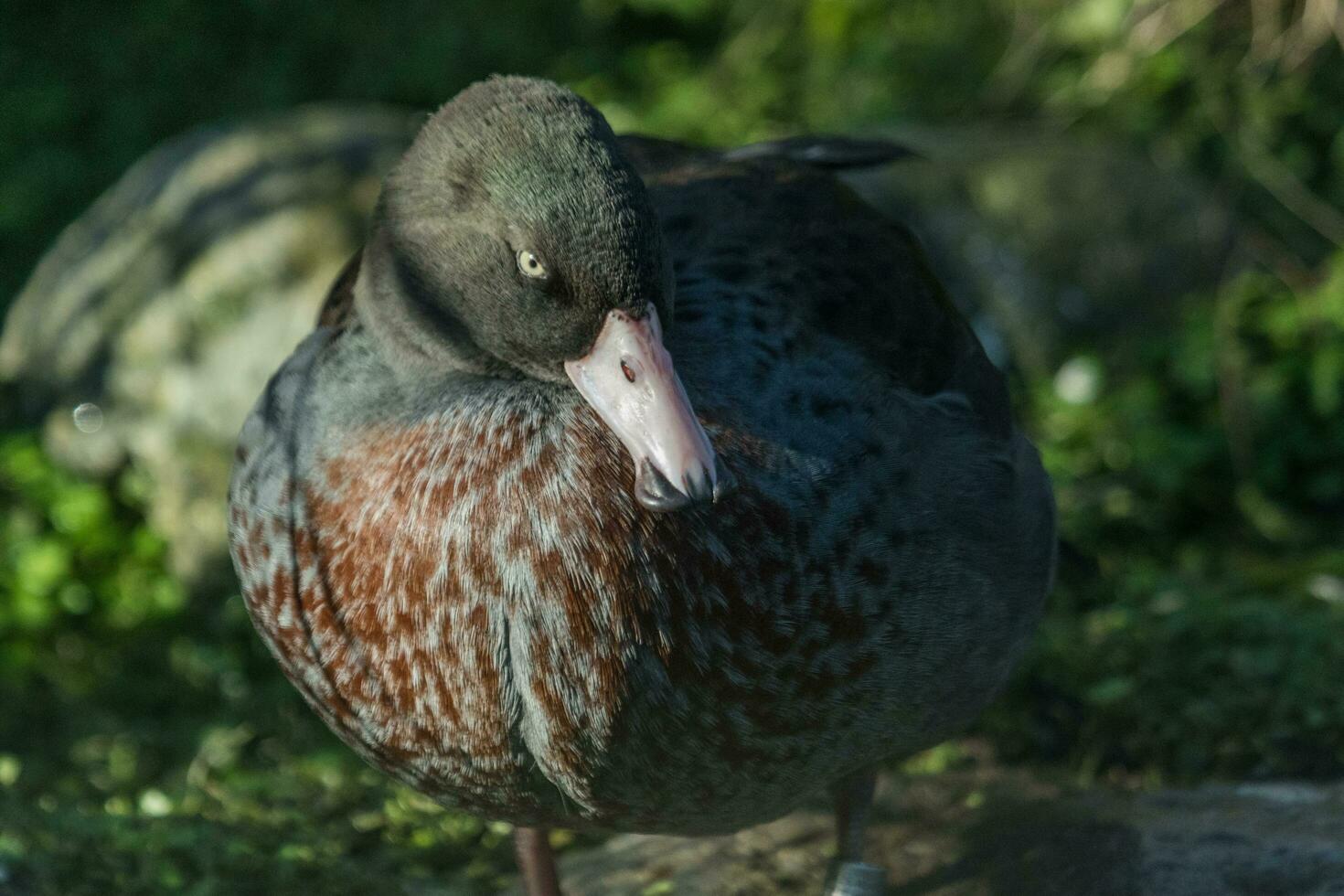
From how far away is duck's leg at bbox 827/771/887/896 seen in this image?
3.08m

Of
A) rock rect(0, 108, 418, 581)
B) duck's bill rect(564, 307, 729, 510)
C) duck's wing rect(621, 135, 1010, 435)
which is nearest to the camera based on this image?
duck's bill rect(564, 307, 729, 510)

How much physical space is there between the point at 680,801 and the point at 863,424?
0.72 metres

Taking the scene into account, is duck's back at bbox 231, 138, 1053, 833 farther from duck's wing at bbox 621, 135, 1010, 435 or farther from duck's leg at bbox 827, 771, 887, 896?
duck's leg at bbox 827, 771, 887, 896

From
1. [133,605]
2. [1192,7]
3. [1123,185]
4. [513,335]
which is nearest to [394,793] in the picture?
[133,605]

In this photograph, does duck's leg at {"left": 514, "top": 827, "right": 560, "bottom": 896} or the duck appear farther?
duck's leg at {"left": 514, "top": 827, "right": 560, "bottom": 896}

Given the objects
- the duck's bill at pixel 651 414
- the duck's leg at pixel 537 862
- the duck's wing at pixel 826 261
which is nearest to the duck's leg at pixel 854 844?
the duck's leg at pixel 537 862

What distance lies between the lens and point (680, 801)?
2.56m

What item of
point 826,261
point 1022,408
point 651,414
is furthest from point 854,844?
point 1022,408

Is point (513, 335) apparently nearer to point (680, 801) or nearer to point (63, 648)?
point (680, 801)

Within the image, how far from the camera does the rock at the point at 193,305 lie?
4.98 metres

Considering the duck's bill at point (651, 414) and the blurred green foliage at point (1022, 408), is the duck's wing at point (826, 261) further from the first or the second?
the blurred green foliage at point (1022, 408)

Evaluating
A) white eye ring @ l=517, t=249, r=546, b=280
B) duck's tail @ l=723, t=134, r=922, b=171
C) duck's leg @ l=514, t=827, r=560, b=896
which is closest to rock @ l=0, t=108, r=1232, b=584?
duck's tail @ l=723, t=134, r=922, b=171

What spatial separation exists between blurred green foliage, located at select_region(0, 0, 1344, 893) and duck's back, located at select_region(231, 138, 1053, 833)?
109 cm

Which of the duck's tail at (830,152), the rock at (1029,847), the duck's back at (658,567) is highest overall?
the duck's tail at (830,152)
